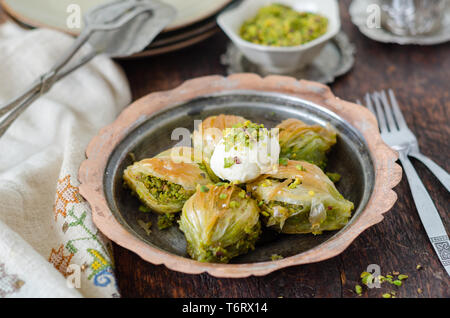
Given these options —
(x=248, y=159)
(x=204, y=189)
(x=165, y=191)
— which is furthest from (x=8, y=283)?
(x=248, y=159)

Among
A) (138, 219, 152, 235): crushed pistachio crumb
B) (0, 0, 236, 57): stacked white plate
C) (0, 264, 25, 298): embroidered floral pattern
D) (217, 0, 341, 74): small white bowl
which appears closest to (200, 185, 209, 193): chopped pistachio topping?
(138, 219, 152, 235): crushed pistachio crumb

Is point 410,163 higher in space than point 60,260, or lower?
lower

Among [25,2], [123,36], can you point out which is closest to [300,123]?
[123,36]

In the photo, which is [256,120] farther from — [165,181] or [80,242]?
[80,242]

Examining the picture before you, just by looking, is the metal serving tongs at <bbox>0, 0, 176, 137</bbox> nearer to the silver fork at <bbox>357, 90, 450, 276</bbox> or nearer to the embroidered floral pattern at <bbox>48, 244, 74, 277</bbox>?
the embroidered floral pattern at <bbox>48, 244, 74, 277</bbox>

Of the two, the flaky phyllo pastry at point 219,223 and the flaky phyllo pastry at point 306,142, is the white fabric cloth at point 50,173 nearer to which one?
the flaky phyllo pastry at point 219,223

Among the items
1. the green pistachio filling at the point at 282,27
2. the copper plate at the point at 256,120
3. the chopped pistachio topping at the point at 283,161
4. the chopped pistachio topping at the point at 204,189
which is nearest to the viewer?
the copper plate at the point at 256,120

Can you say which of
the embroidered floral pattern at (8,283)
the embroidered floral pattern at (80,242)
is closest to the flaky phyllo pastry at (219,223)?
the embroidered floral pattern at (80,242)
